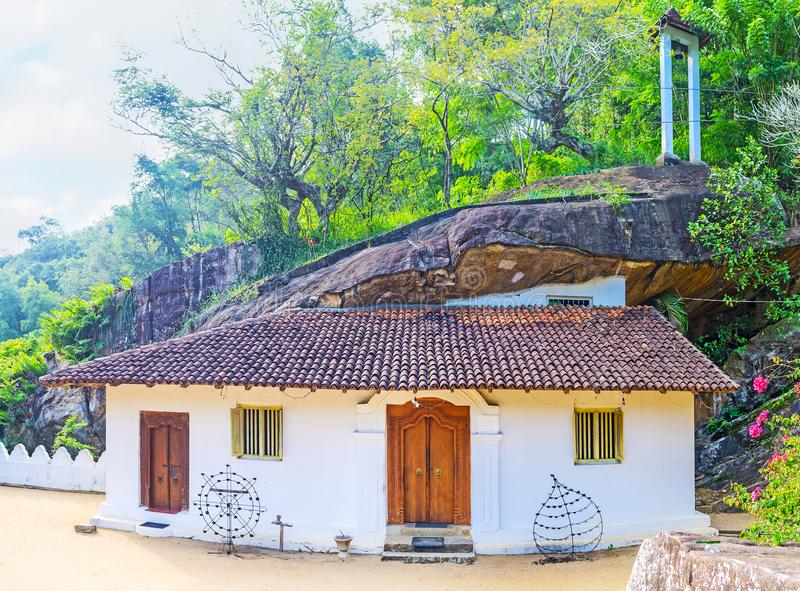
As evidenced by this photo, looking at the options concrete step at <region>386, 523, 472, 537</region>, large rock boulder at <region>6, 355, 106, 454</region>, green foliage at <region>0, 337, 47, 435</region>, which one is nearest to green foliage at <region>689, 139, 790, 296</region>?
concrete step at <region>386, 523, 472, 537</region>

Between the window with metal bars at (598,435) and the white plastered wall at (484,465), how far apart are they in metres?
0.18

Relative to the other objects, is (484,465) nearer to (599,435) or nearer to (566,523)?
(566,523)

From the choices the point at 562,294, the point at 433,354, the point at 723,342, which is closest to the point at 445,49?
the point at 562,294

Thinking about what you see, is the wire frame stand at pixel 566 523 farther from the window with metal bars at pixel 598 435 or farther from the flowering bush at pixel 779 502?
the flowering bush at pixel 779 502

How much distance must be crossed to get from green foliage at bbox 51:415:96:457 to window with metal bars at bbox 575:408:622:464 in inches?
571

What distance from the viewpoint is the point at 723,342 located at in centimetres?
1875

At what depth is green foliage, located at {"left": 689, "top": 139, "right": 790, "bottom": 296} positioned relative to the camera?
55.3ft

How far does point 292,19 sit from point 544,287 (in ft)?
47.4

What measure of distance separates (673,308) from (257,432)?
10.8 metres

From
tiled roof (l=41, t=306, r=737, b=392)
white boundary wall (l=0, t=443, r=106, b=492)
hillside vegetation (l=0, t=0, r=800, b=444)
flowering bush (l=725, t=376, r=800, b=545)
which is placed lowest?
white boundary wall (l=0, t=443, r=106, b=492)

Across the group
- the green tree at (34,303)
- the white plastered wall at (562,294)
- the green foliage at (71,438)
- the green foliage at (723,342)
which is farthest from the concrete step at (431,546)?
the green tree at (34,303)

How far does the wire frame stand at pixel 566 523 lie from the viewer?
41.5 ft

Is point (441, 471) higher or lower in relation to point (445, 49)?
lower

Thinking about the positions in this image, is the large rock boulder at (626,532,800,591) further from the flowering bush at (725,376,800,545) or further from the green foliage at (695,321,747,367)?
the green foliage at (695,321,747,367)
